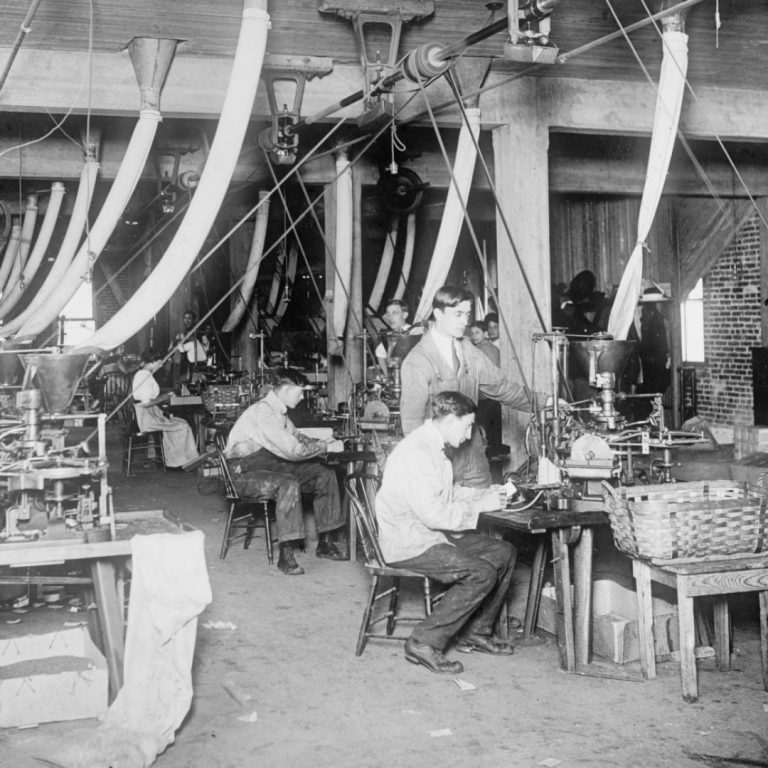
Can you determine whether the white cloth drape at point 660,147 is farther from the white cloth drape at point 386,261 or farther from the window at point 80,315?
the window at point 80,315

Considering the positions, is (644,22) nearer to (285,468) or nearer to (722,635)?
(722,635)

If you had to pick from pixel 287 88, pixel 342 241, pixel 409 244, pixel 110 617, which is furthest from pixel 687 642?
pixel 409 244

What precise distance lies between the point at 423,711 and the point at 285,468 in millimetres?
3453

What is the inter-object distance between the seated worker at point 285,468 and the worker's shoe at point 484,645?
1976mm

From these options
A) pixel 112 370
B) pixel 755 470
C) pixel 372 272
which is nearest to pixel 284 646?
pixel 755 470

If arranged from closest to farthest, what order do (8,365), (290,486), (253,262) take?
(290,486)
(8,365)
(253,262)

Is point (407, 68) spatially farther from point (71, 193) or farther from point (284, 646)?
point (71, 193)

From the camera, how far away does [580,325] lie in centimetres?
1290

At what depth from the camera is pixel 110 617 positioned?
3932 millimetres

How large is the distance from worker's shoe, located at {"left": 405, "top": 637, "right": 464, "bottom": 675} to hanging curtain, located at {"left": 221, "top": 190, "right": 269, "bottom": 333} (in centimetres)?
472

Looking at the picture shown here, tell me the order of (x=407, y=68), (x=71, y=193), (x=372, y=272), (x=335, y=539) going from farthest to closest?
(x=372, y=272) → (x=71, y=193) → (x=335, y=539) → (x=407, y=68)

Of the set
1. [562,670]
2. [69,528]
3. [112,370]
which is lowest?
[562,670]

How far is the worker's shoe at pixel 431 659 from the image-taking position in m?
4.55

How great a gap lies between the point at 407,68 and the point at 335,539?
3.98 metres
